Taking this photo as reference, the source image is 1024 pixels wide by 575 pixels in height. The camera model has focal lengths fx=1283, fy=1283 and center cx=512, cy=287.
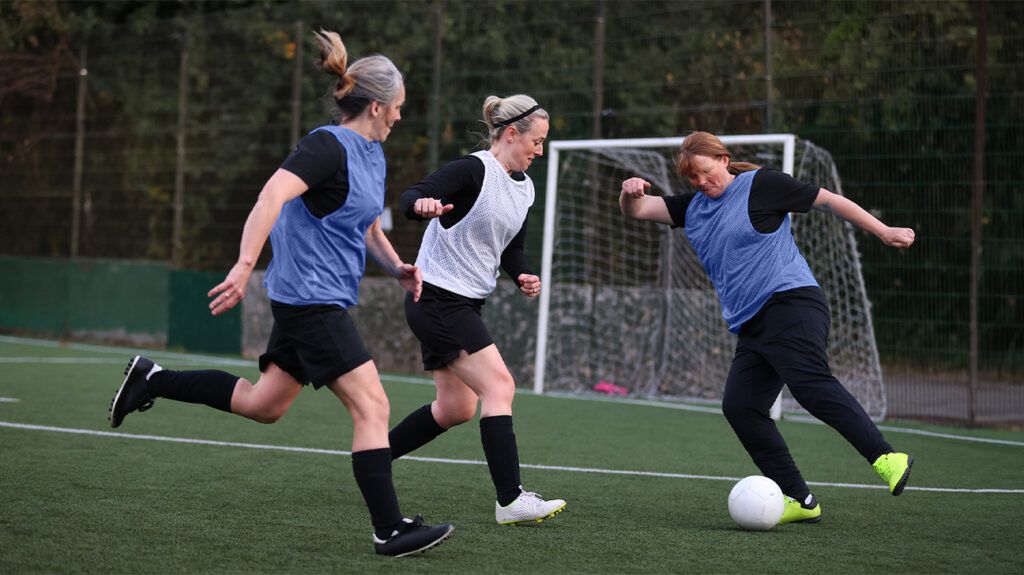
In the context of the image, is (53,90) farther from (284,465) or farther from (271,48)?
(284,465)

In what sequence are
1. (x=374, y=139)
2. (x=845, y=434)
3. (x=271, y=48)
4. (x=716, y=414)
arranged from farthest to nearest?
(x=271, y=48) < (x=716, y=414) < (x=845, y=434) < (x=374, y=139)

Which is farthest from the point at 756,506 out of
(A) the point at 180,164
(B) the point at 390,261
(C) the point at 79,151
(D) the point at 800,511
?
(C) the point at 79,151

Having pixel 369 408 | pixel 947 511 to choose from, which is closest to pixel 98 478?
pixel 369 408

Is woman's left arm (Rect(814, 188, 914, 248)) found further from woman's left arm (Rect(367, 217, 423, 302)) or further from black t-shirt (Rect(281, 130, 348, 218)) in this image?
black t-shirt (Rect(281, 130, 348, 218))

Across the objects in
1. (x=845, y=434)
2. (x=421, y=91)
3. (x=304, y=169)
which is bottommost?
(x=845, y=434)

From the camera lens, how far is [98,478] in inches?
243

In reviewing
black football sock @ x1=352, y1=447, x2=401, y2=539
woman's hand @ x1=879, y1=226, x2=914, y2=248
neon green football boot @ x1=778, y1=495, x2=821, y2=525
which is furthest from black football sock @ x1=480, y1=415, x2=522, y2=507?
woman's hand @ x1=879, y1=226, x2=914, y2=248

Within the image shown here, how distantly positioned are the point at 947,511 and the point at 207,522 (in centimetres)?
339

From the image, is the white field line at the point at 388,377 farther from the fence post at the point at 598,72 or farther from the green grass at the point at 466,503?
the fence post at the point at 598,72

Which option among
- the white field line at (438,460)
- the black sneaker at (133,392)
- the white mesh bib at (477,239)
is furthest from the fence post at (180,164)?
the white mesh bib at (477,239)

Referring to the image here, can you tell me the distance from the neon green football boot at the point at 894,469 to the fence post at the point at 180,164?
12.5 metres

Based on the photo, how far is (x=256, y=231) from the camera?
171 inches

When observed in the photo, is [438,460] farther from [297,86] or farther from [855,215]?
[297,86]

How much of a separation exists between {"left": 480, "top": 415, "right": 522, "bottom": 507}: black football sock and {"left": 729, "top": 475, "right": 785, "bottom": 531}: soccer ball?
92 centimetres
